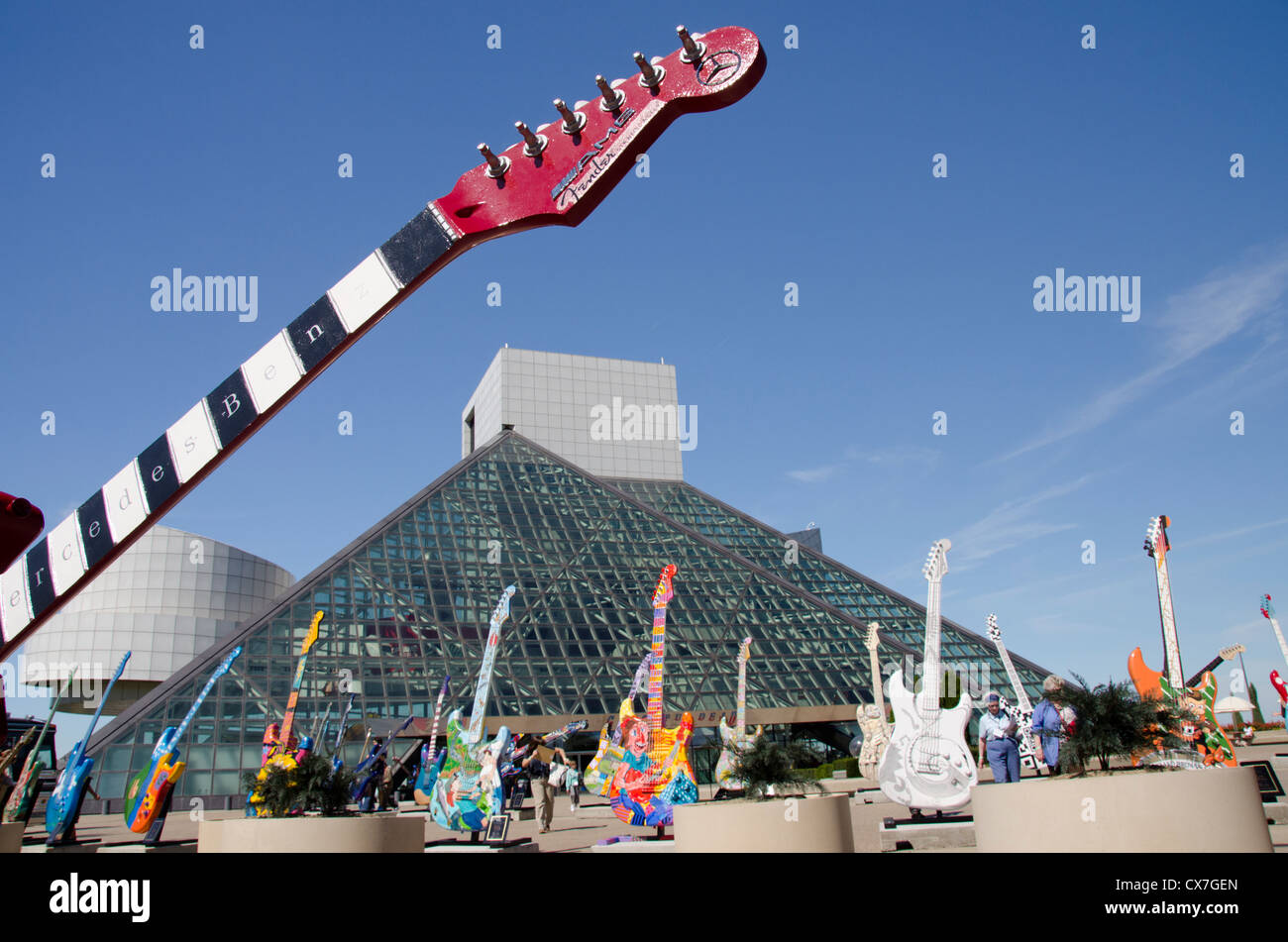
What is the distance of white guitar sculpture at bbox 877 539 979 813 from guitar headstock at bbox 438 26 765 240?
322 inches

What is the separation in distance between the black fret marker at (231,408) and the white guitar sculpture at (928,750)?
865 cm

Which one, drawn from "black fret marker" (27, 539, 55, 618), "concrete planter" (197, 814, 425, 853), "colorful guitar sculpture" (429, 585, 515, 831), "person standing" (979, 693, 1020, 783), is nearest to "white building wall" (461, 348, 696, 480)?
"colorful guitar sculpture" (429, 585, 515, 831)

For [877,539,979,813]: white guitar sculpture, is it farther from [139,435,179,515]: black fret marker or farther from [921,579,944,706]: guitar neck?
[139,435,179,515]: black fret marker

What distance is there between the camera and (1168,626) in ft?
46.9

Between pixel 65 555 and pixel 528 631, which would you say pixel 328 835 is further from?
pixel 528 631

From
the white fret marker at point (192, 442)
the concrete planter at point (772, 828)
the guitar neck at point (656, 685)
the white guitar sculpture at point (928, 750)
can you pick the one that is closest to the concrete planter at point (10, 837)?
the white fret marker at point (192, 442)

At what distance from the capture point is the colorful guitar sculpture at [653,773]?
11.0 metres

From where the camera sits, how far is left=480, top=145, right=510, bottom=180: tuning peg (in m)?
4.85

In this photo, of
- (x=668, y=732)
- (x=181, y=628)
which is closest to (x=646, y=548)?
(x=181, y=628)

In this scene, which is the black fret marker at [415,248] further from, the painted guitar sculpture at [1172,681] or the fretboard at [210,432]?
the painted guitar sculpture at [1172,681]

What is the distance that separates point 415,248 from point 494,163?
0.66 meters
